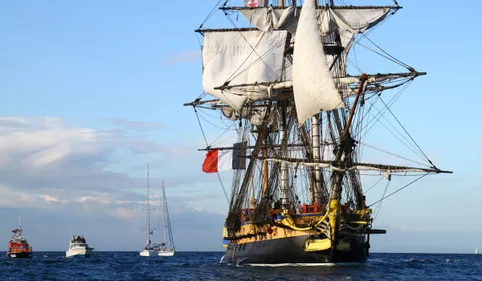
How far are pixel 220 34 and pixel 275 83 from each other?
1334 cm

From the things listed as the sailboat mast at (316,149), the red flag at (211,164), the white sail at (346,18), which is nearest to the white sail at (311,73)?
the sailboat mast at (316,149)

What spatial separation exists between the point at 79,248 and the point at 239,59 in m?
66.3

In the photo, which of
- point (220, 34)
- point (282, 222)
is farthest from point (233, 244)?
point (220, 34)

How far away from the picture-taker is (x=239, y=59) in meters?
84.5

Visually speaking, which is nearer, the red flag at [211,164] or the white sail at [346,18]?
the white sail at [346,18]

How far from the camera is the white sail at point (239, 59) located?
82000mm

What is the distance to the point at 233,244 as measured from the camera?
259 feet

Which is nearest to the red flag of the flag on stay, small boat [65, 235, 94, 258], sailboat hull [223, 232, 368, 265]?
the flag on stay

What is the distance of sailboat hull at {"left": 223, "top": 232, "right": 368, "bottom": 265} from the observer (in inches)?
2434

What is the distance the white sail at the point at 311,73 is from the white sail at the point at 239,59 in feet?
50.7

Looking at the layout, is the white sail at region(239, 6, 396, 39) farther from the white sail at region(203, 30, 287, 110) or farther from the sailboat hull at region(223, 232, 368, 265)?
the sailboat hull at region(223, 232, 368, 265)

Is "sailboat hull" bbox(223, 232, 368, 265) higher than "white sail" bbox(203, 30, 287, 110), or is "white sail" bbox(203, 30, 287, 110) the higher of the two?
"white sail" bbox(203, 30, 287, 110)

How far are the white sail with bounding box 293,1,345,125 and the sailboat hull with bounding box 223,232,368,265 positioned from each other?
9989 mm

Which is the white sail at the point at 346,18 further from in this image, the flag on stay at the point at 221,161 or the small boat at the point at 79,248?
the small boat at the point at 79,248
